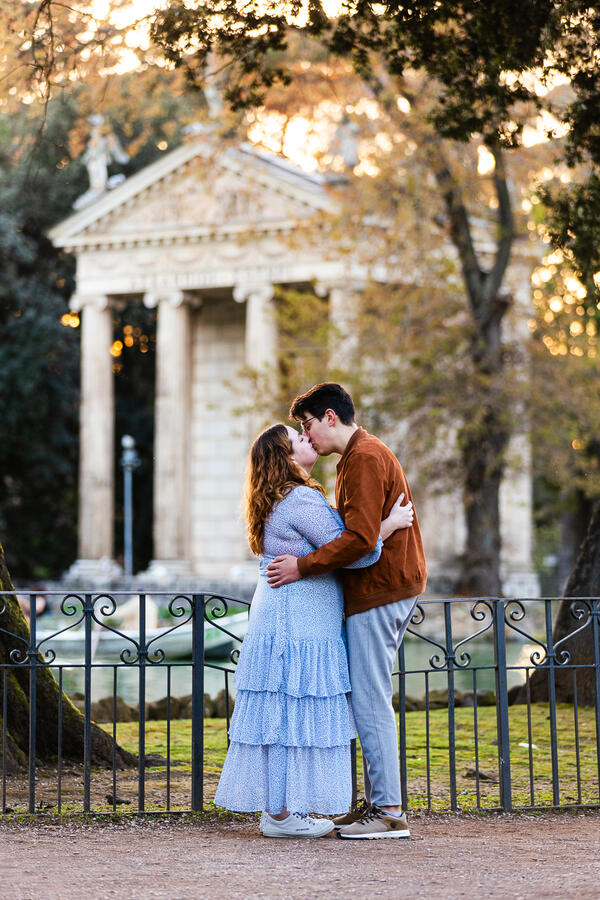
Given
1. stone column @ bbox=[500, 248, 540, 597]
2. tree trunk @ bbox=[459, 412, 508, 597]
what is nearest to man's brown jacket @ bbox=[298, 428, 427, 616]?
tree trunk @ bbox=[459, 412, 508, 597]

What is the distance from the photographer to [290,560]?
5.66 m

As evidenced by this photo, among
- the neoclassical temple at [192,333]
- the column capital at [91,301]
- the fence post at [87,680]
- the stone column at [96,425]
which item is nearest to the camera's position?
the fence post at [87,680]

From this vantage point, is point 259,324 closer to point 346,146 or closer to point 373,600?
point 346,146

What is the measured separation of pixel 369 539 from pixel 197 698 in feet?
4.11

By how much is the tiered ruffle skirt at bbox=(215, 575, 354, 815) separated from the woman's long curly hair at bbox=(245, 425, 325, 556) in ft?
0.98

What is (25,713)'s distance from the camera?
23.4 ft

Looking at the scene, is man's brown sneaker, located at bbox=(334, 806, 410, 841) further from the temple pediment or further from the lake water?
the temple pediment

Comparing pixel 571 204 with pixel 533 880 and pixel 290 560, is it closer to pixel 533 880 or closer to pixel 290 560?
pixel 290 560

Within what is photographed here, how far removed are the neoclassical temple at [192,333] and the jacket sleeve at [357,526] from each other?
28.9 m

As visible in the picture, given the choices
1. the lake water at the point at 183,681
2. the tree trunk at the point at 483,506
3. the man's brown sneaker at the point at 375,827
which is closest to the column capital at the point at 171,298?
the tree trunk at the point at 483,506

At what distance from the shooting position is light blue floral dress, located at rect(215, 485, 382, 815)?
5.59m

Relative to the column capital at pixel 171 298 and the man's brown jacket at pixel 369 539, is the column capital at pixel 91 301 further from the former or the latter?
the man's brown jacket at pixel 369 539

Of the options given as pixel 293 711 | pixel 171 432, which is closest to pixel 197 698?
pixel 293 711

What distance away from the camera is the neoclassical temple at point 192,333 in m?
35.8
